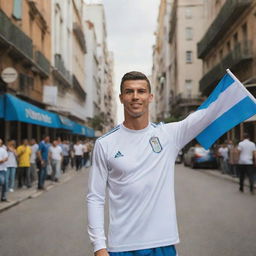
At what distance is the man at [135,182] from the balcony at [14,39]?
56.7 ft

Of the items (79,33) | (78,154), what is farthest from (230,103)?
(79,33)

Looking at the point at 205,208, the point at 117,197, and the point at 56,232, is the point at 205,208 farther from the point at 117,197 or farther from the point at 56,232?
the point at 117,197

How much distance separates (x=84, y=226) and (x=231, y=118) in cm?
608

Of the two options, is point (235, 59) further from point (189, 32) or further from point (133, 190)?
point (189, 32)

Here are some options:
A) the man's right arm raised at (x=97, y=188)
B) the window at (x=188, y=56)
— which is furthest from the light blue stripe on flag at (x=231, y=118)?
the window at (x=188, y=56)

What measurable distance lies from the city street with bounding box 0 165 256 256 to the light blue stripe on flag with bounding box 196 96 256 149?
3623mm

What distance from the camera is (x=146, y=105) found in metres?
2.74

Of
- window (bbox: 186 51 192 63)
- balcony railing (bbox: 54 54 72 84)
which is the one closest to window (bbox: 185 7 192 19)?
window (bbox: 186 51 192 63)

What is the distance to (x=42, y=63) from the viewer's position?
28.5 m

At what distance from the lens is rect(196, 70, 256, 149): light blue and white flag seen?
280cm

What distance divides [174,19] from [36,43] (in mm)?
34963

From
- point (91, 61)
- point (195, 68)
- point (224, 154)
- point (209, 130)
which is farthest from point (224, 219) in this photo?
point (91, 61)

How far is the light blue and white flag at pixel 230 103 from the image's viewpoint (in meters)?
2.80

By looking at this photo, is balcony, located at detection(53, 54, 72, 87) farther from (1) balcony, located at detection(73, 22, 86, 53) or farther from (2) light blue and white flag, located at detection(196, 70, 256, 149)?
(2) light blue and white flag, located at detection(196, 70, 256, 149)
